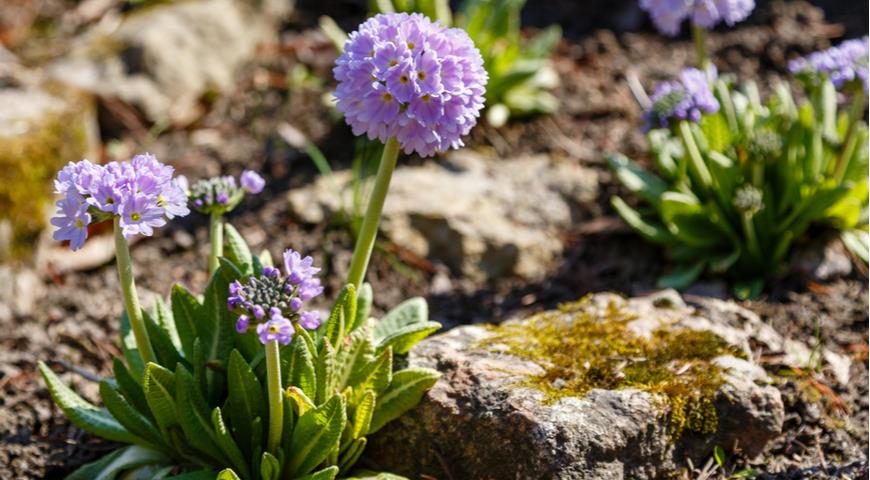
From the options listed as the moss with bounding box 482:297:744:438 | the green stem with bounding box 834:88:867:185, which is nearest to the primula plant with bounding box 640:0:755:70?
the green stem with bounding box 834:88:867:185

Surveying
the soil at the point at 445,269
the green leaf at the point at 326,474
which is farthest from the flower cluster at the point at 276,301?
the soil at the point at 445,269

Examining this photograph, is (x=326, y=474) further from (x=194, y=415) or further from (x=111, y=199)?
(x=111, y=199)

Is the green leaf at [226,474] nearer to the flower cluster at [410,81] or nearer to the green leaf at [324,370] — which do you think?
the green leaf at [324,370]

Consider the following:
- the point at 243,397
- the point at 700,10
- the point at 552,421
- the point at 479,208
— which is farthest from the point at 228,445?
the point at 700,10

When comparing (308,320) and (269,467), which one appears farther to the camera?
(269,467)

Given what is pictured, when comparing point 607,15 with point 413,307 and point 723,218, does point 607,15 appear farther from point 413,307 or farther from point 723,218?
point 413,307

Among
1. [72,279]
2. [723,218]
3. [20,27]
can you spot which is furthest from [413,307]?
[20,27]
